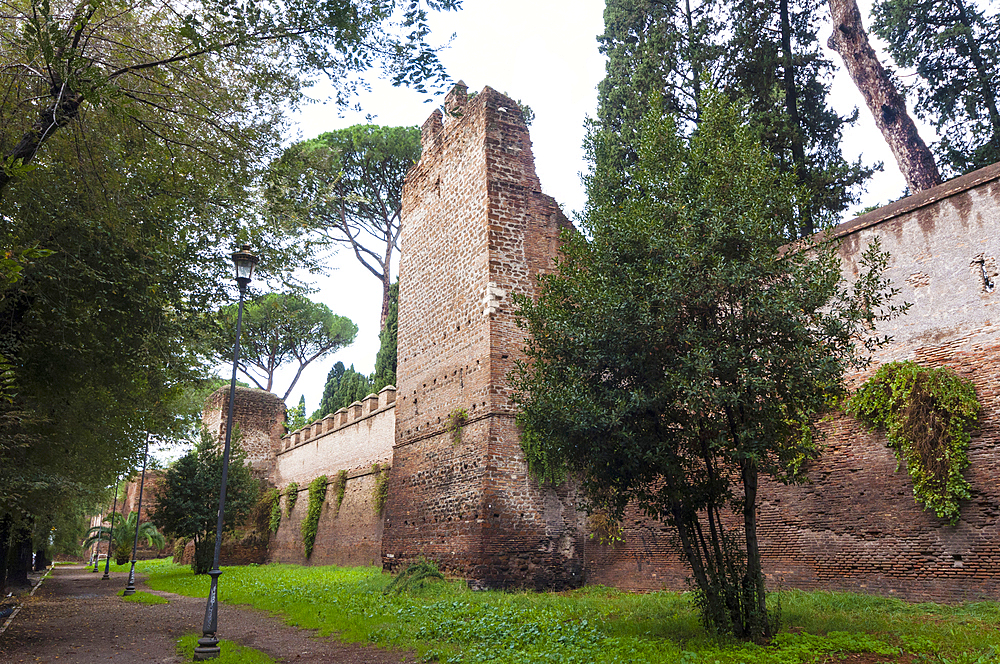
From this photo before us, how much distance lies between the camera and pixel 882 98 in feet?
46.8

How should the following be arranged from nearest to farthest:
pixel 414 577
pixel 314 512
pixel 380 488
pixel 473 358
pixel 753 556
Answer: pixel 753 556
pixel 414 577
pixel 473 358
pixel 380 488
pixel 314 512

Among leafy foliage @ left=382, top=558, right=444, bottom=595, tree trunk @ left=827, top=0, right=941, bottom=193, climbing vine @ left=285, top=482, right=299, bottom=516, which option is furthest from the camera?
climbing vine @ left=285, top=482, right=299, bottom=516

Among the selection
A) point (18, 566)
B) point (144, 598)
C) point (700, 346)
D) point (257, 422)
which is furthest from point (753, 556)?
point (257, 422)

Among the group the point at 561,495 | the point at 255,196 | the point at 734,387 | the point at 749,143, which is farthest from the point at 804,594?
the point at 255,196

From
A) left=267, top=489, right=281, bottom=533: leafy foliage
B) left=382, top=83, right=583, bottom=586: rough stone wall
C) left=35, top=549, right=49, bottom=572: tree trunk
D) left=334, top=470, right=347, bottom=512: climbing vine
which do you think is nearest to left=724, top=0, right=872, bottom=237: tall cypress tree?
left=382, top=83, right=583, bottom=586: rough stone wall

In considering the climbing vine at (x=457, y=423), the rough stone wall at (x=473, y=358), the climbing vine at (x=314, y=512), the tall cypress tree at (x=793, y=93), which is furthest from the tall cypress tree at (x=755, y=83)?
the climbing vine at (x=314, y=512)

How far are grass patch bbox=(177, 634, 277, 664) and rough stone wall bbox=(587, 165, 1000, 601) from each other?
606cm

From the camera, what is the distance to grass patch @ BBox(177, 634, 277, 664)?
6.31 meters

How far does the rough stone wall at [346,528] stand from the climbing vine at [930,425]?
38.0 feet

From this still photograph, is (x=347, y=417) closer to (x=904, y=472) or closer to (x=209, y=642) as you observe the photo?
(x=209, y=642)

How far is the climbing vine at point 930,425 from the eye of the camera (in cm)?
713

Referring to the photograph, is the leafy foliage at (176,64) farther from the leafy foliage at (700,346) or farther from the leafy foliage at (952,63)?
the leafy foliage at (952,63)

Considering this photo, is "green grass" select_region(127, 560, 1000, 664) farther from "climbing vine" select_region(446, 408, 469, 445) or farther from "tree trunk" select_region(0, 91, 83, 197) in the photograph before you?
"tree trunk" select_region(0, 91, 83, 197)

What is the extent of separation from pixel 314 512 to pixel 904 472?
16329mm
